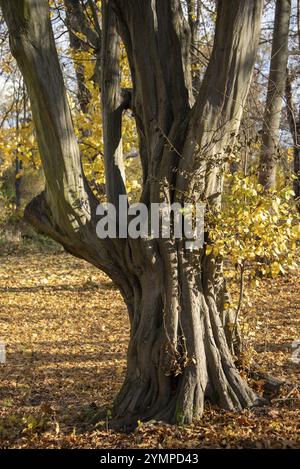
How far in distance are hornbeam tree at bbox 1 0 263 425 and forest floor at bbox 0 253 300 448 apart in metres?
0.29

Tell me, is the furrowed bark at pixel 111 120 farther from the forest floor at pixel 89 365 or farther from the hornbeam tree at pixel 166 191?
the forest floor at pixel 89 365

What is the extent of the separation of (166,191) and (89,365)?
10.8ft

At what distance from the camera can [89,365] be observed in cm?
686

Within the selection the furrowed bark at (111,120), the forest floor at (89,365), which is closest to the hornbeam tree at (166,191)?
the furrowed bark at (111,120)

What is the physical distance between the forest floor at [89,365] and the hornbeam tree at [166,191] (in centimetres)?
29

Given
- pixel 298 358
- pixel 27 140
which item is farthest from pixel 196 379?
pixel 27 140

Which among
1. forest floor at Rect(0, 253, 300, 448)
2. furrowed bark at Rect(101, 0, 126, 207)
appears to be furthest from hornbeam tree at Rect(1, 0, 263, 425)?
forest floor at Rect(0, 253, 300, 448)

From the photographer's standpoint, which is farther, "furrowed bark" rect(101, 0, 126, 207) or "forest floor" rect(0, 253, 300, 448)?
"furrowed bark" rect(101, 0, 126, 207)

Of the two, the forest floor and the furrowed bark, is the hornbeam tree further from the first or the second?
the forest floor

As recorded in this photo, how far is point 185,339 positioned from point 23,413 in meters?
2.01

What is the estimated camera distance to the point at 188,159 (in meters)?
4.37

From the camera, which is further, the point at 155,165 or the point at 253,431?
the point at 155,165

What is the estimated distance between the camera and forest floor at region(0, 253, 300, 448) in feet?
13.9
